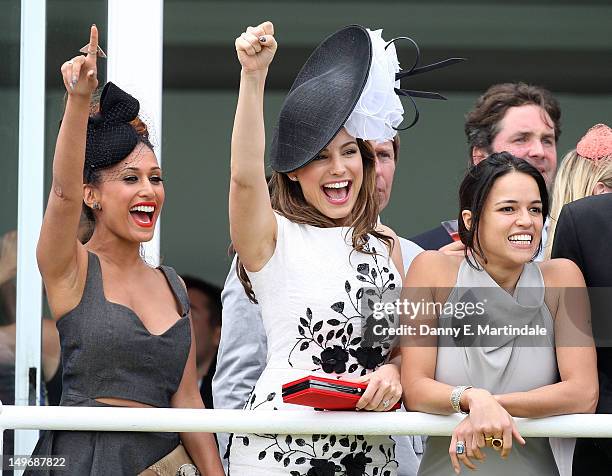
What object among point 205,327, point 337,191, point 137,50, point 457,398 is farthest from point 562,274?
point 205,327

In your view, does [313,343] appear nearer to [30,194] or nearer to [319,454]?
[319,454]

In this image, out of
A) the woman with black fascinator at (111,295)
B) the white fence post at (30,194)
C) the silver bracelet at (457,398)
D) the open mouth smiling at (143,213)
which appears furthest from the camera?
the white fence post at (30,194)

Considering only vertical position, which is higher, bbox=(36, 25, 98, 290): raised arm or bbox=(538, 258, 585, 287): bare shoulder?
bbox=(36, 25, 98, 290): raised arm

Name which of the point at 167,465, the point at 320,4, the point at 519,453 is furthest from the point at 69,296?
the point at 320,4

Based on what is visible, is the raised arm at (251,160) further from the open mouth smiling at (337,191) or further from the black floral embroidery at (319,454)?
the black floral embroidery at (319,454)

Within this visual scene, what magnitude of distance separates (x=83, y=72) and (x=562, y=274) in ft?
3.62

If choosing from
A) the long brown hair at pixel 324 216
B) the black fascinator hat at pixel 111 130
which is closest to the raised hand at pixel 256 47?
the long brown hair at pixel 324 216

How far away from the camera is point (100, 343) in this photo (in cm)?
266

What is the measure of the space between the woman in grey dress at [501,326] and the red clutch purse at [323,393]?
0.52 feet

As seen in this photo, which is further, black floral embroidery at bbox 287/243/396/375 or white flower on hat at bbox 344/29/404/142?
white flower on hat at bbox 344/29/404/142

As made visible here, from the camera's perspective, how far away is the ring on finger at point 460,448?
244cm

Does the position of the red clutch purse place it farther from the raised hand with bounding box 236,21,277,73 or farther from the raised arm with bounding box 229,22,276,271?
the raised hand with bounding box 236,21,277,73

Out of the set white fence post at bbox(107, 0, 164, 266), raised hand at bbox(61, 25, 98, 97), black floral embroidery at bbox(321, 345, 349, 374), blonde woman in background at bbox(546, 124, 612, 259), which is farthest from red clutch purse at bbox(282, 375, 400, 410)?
white fence post at bbox(107, 0, 164, 266)

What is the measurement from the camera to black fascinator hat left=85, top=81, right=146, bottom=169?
2867mm
